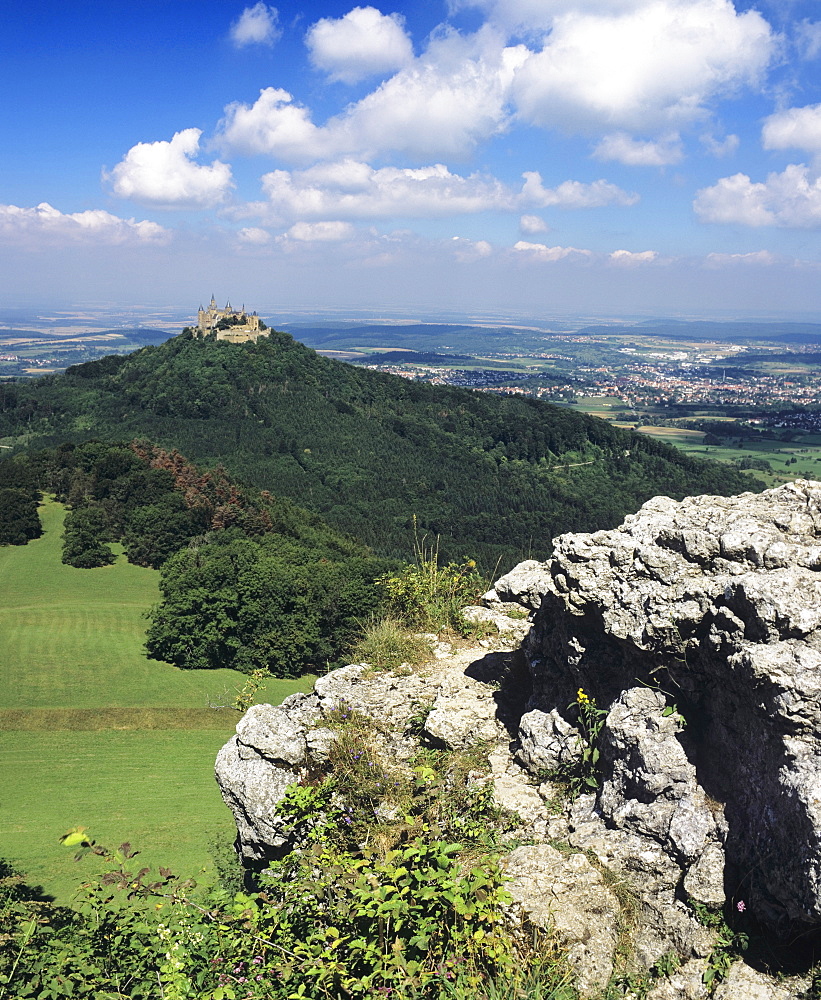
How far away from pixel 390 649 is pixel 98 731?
49.1 feet

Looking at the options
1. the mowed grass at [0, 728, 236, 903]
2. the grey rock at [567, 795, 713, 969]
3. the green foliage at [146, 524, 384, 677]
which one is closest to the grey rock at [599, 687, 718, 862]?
the grey rock at [567, 795, 713, 969]

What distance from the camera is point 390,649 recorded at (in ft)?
29.0

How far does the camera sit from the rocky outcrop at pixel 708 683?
168 inches

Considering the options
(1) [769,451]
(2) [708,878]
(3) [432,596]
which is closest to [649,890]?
(2) [708,878]

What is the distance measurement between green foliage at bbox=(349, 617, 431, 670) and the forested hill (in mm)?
53962

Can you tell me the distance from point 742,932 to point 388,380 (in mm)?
115540

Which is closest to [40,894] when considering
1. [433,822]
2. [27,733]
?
[433,822]

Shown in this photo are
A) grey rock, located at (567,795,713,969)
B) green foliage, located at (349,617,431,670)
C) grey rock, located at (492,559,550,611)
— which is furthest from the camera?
green foliage, located at (349,617,431,670)

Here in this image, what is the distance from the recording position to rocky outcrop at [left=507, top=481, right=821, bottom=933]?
14.0 ft

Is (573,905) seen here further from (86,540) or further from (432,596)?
(86,540)

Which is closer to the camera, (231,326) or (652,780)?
(652,780)

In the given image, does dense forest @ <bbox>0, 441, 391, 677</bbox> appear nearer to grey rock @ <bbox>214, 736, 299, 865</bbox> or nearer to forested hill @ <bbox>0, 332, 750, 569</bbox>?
grey rock @ <bbox>214, 736, 299, 865</bbox>

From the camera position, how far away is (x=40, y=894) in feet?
31.6

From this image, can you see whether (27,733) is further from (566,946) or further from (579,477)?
(579,477)
